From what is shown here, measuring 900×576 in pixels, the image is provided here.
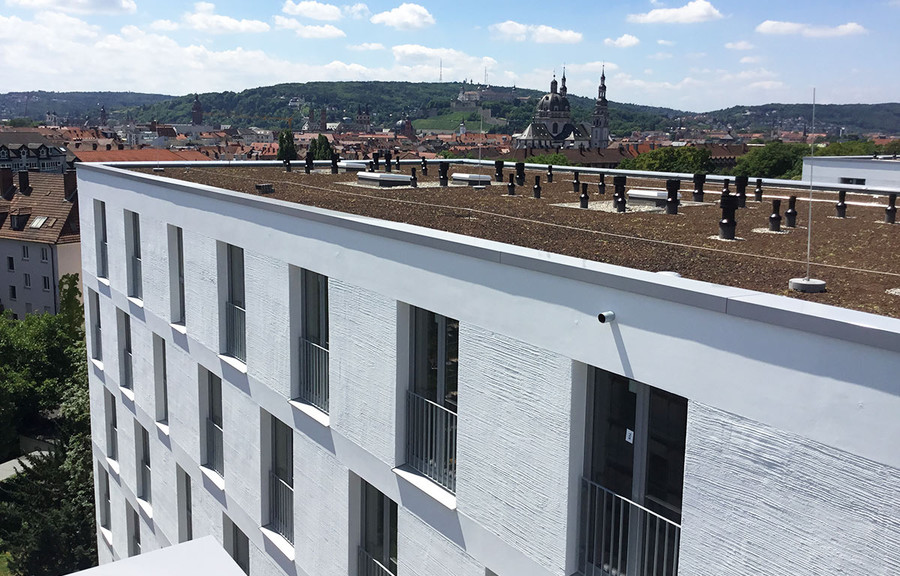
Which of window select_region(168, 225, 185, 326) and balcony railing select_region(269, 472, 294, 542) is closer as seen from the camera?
balcony railing select_region(269, 472, 294, 542)

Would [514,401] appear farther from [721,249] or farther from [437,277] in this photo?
[721,249]

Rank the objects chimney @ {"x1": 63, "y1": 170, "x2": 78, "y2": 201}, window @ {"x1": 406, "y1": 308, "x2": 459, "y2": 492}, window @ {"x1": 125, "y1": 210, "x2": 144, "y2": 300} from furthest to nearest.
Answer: chimney @ {"x1": 63, "y1": 170, "x2": 78, "y2": 201}
window @ {"x1": 125, "y1": 210, "x2": 144, "y2": 300}
window @ {"x1": 406, "y1": 308, "x2": 459, "y2": 492}

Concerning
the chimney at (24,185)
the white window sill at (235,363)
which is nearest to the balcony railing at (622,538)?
the white window sill at (235,363)

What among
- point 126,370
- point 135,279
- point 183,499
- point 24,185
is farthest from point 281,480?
point 24,185

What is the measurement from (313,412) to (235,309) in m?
2.98

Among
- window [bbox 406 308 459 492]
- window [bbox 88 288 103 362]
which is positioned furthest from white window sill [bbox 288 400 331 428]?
window [bbox 88 288 103 362]

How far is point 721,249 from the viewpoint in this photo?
9.47 m

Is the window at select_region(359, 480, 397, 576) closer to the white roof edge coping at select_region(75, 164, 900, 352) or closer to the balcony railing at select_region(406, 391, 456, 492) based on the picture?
the balcony railing at select_region(406, 391, 456, 492)

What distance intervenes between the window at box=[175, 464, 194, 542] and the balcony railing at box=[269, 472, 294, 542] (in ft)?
13.3

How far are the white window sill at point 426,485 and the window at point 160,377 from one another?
8430 millimetres

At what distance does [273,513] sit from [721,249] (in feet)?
25.1

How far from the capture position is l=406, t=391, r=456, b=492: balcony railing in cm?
898

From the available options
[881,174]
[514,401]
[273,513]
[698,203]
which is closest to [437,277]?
[514,401]

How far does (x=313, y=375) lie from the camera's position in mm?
11281
